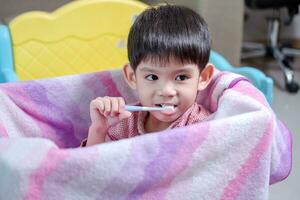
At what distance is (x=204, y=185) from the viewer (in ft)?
1.88

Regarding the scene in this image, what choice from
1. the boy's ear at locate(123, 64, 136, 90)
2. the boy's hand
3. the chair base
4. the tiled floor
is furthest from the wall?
the boy's hand

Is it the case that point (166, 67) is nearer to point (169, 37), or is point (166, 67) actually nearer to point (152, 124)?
point (169, 37)

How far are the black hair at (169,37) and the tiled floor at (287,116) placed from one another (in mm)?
642

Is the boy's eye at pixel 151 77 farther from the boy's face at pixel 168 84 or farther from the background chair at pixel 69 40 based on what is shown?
the background chair at pixel 69 40

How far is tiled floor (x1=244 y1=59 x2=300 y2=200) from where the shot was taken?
1230 mm

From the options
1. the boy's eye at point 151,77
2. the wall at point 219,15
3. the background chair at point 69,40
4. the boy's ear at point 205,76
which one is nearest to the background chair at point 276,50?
the wall at point 219,15

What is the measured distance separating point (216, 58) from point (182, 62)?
0.34m

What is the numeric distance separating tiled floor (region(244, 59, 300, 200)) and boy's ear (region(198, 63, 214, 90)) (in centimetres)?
56

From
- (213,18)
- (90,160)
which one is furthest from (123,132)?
(213,18)

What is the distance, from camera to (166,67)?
2.28ft

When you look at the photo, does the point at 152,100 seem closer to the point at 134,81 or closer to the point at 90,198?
the point at 134,81

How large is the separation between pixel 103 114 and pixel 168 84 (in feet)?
0.39

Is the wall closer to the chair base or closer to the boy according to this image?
the chair base

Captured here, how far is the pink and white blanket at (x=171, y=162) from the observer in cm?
50
